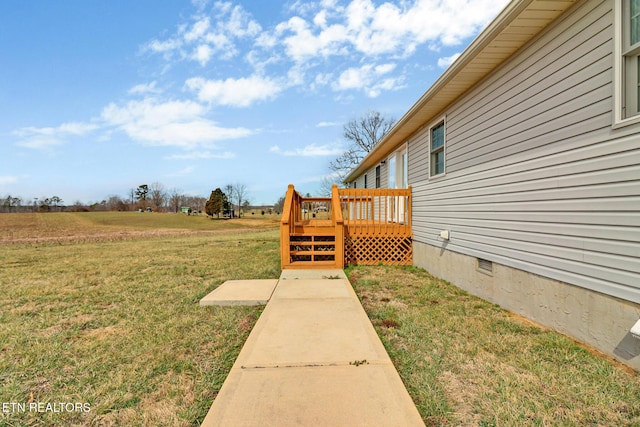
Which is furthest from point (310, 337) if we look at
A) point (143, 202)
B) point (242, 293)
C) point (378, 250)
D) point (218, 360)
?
point (143, 202)

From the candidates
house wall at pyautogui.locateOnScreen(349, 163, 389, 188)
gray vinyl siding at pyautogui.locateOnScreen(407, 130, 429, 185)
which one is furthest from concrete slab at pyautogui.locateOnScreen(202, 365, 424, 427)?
house wall at pyautogui.locateOnScreen(349, 163, 389, 188)

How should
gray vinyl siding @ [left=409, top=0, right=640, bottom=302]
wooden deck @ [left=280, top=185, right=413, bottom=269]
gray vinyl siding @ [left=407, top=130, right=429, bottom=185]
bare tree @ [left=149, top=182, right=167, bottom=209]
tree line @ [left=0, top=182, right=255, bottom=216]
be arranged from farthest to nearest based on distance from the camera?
bare tree @ [left=149, top=182, right=167, bottom=209] < tree line @ [left=0, top=182, right=255, bottom=216] < gray vinyl siding @ [left=407, top=130, right=429, bottom=185] < wooden deck @ [left=280, top=185, right=413, bottom=269] < gray vinyl siding @ [left=409, top=0, right=640, bottom=302]

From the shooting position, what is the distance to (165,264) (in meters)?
6.95

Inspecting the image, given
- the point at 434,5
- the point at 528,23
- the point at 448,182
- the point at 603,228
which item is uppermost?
the point at 434,5

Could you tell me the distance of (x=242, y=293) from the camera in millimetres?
4188

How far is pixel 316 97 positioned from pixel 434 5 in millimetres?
7750

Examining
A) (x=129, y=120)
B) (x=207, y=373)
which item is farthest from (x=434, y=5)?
(x=129, y=120)

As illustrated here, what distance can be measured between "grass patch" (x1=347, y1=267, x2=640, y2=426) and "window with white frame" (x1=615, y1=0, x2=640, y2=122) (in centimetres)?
205

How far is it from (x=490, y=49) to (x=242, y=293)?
15.3 feet

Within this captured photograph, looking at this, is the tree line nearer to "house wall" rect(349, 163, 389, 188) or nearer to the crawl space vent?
"house wall" rect(349, 163, 389, 188)

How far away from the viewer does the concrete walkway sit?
1590 mm

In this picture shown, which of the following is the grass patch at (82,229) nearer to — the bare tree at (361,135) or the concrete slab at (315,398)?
the bare tree at (361,135)

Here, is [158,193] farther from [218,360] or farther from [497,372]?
[497,372]

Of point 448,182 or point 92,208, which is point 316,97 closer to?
point 448,182
